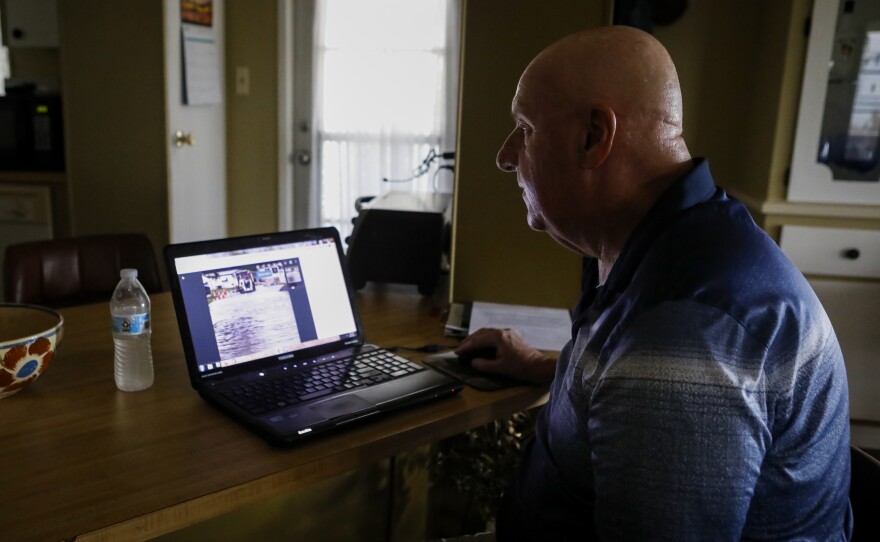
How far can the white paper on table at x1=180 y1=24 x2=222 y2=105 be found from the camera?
327 centimetres

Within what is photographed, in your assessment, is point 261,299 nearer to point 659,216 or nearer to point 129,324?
point 129,324

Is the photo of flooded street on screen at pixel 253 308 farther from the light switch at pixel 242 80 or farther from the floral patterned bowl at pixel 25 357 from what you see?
the light switch at pixel 242 80

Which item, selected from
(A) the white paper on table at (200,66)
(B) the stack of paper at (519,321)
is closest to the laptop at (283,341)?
(B) the stack of paper at (519,321)

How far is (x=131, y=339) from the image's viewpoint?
1236 millimetres

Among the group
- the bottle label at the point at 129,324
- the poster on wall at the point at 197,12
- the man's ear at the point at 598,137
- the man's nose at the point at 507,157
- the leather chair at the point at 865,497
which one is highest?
the poster on wall at the point at 197,12

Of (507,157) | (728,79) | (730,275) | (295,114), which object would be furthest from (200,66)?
(730,275)

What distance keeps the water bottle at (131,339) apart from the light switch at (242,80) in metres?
2.69

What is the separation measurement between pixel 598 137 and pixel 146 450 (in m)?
0.73

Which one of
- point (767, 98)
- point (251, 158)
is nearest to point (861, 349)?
point (767, 98)

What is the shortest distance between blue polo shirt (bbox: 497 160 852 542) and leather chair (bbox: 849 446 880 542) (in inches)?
3.9

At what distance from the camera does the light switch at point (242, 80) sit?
3750 millimetres

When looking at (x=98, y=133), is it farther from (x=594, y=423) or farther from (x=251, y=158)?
(x=594, y=423)

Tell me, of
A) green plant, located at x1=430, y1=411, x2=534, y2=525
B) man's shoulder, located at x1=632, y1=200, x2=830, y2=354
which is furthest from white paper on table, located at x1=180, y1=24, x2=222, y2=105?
man's shoulder, located at x1=632, y1=200, x2=830, y2=354

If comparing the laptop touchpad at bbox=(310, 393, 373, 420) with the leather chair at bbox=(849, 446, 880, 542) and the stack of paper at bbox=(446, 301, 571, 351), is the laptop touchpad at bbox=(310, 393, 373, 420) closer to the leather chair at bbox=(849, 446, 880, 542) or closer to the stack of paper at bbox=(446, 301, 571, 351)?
the stack of paper at bbox=(446, 301, 571, 351)
